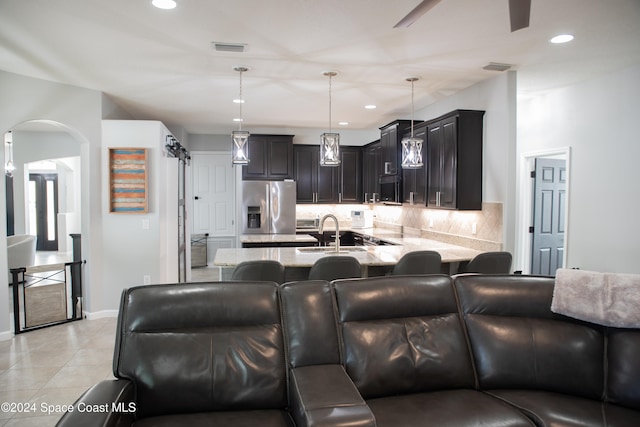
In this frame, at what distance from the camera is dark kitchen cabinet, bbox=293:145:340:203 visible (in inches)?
294

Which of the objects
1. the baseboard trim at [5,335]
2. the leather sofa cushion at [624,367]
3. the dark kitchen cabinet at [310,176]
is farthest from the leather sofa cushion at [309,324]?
the dark kitchen cabinet at [310,176]

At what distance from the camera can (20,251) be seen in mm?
6188

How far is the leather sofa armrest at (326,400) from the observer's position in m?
1.44

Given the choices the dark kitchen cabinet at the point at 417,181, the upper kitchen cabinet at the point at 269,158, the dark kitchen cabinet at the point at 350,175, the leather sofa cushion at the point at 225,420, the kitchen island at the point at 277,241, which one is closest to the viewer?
the leather sofa cushion at the point at 225,420

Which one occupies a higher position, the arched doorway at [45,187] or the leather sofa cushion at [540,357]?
the arched doorway at [45,187]

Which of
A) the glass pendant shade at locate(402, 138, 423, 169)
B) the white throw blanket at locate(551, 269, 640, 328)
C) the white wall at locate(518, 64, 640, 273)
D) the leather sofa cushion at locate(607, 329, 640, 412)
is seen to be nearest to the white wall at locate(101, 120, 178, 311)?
the glass pendant shade at locate(402, 138, 423, 169)

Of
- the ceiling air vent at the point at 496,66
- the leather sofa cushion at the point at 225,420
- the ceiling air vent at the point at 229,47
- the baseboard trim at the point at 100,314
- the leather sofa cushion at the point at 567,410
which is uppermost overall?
the ceiling air vent at the point at 496,66

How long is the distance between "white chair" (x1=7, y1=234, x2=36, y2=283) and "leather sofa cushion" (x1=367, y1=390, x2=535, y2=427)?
6460 millimetres

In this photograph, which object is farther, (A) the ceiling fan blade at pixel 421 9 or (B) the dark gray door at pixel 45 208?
(B) the dark gray door at pixel 45 208

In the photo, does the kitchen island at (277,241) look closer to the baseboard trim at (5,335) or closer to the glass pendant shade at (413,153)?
the glass pendant shade at (413,153)

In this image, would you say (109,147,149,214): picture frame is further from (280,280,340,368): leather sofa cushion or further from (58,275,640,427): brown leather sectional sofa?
(280,280,340,368): leather sofa cushion

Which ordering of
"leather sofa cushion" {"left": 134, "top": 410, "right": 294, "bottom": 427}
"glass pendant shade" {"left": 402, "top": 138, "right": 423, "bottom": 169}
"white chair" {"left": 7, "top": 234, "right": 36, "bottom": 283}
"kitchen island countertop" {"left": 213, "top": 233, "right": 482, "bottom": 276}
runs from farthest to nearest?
"white chair" {"left": 7, "top": 234, "right": 36, "bottom": 283}, "glass pendant shade" {"left": 402, "top": 138, "right": 423, "bottom": 169}, "kitchen island countertop" {"left": 213, "top": 233, "right": 482, "bottom": 276}, "leather sofa cushion" {"left": 134, "top": 410, "right": 294, "bottom": 427}

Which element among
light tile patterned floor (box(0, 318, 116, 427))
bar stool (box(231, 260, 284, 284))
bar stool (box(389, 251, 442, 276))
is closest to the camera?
light tile patterned floor (box(0, 318, 116, 427))

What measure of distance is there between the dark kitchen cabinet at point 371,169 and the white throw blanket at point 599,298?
4.50m
